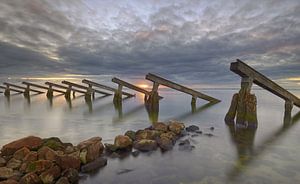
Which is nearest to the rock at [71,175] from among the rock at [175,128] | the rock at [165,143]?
the rock at [165,143]

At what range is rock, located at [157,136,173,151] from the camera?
7.67 metres

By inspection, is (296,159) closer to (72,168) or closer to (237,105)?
(237,105)

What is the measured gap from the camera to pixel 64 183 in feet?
15.5

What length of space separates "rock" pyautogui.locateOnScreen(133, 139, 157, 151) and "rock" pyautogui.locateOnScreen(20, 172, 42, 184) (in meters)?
3.39

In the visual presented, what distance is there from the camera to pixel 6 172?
197 inches

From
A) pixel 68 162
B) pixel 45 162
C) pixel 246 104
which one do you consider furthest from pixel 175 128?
pixel 45 162

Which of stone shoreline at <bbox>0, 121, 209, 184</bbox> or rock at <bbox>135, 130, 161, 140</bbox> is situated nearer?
stone shoreline at <bbox>0, 121, 209, 184</bbox>

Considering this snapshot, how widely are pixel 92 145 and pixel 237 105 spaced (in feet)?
27.9

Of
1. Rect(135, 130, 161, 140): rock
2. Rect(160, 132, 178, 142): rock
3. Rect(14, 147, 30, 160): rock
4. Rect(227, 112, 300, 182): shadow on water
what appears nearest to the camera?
Rect(14, 147, 30, 160): rock

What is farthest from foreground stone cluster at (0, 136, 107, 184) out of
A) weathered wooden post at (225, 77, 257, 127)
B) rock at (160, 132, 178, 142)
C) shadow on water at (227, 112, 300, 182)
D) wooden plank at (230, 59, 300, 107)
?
weathered wooden post at (225, 77, 257, 127)

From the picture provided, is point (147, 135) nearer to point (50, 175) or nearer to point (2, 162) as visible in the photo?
point (50, 175)

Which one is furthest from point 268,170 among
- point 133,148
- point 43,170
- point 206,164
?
point 43,170

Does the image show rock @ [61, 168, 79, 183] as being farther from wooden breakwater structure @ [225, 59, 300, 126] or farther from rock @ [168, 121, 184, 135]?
wooden breakwater structure @ [225, 59, 300, 126]

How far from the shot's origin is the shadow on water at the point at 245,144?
6189mm
